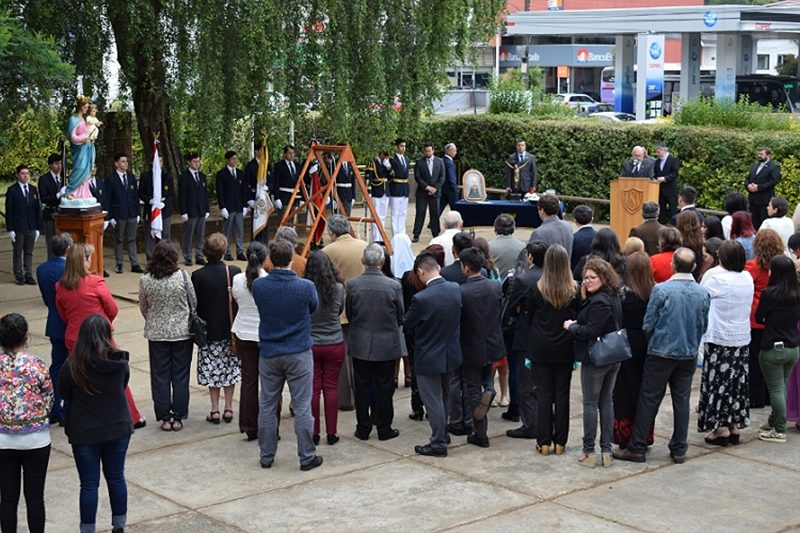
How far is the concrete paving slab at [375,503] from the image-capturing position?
25.9 feet

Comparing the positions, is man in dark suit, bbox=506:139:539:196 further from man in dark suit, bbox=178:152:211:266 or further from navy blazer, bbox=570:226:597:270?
navy blazer, bbox=570:226:597:270

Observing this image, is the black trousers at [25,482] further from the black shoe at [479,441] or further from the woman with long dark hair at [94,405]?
the black shoe at [479,441]

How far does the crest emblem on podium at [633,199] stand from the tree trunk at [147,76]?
24.1ft

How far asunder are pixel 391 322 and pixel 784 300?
3092mm

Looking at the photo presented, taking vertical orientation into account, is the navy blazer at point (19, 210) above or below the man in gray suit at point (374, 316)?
above

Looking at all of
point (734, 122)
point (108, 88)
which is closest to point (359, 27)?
point (108, 88)

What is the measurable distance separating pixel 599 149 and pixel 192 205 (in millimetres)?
9003

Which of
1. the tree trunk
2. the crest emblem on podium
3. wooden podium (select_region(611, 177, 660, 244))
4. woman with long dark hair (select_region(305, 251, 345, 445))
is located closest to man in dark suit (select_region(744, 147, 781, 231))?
wooden podium (select_region(611, 177, 660, 244))

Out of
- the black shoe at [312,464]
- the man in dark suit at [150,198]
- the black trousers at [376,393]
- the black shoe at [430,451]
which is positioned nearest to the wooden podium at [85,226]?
the man in dark suit at [150,198]

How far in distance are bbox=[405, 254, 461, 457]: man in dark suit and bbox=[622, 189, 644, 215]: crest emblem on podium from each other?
986cm

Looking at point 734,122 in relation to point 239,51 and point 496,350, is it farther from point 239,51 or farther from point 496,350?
point 496,350

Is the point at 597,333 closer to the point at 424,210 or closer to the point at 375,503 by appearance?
the point at 375,503

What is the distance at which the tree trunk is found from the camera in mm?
17531

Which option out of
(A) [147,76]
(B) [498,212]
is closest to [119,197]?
(A) [147,76]
